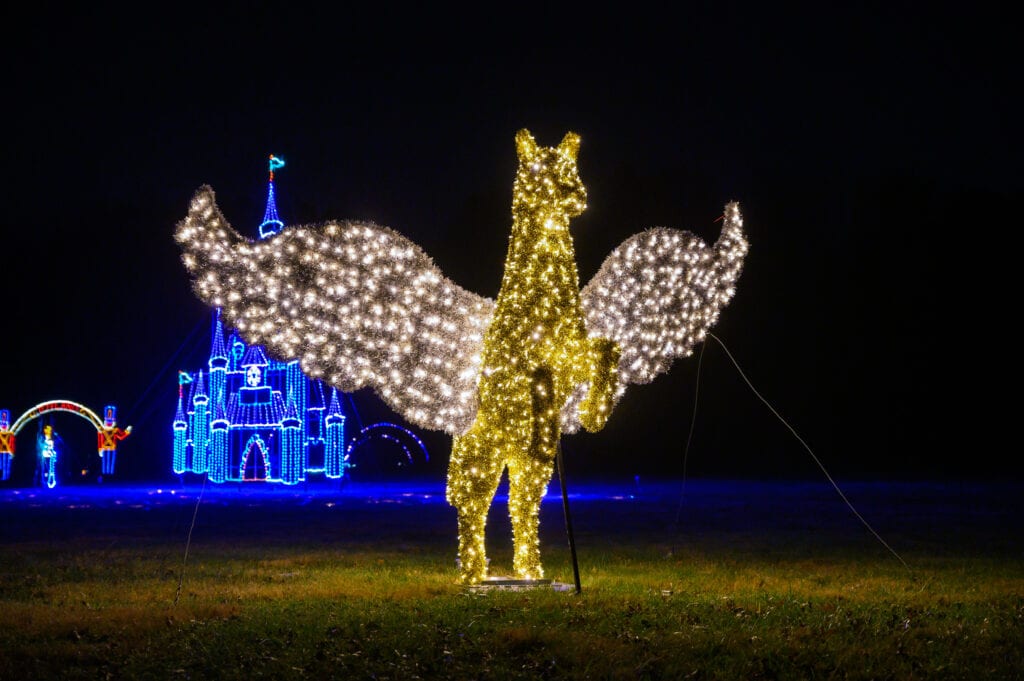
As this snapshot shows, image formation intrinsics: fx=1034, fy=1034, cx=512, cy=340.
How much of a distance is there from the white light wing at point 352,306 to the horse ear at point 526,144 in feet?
4.17

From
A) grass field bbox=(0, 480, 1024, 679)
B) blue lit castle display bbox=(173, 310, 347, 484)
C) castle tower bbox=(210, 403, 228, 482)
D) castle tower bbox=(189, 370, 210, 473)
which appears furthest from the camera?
castle tower bbox=(189, 370, 210, 473)

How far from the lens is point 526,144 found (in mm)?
9094

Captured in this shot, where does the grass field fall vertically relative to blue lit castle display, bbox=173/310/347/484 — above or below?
below

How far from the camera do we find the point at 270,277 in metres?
8.54

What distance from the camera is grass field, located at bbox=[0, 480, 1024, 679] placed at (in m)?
6.60

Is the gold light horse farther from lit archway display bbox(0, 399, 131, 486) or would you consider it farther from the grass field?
lit archway display bbox(0, 399, 131, 486)

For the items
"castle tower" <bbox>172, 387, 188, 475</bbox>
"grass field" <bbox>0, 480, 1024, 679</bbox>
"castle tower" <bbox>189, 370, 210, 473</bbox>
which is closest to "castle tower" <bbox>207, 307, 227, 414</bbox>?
"castle tower" <bbox>189, 370, 210, 473</bbox>

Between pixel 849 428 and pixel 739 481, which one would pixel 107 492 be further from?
pixel 849 428

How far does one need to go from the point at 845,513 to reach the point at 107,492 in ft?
67.0

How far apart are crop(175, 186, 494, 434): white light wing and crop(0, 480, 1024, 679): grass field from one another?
183 cm

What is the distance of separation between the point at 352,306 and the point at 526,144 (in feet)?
6.83

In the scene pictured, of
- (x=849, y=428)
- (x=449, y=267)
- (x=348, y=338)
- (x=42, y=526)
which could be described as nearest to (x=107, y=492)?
(x=42, y=526)

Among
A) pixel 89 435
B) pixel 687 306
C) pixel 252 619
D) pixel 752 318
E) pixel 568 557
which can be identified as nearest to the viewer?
pixel 252 619

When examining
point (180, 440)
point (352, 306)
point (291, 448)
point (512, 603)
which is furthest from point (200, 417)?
point (512, 603)
